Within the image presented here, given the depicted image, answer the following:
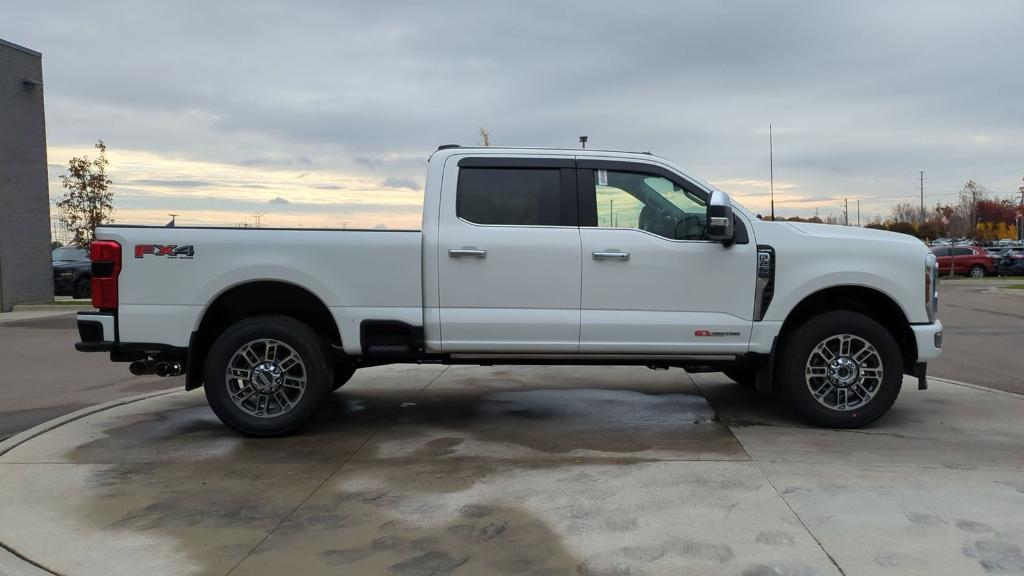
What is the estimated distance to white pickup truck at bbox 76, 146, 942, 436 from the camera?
5656 millimetres

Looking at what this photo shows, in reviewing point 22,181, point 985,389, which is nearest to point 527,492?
point 985,389

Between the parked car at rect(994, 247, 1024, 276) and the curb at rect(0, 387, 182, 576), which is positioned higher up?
the parked car at rect(994, 247, 1024, 276)

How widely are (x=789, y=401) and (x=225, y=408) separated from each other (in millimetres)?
4403

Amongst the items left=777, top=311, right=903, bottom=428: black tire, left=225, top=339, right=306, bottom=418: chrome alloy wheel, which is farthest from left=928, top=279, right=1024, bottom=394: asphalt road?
left=225, top=339, right=306, bottom=418: chrome alloy wheel

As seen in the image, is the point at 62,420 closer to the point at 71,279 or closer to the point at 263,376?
the point at 263,376

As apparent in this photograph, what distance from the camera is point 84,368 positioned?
31.8 ft

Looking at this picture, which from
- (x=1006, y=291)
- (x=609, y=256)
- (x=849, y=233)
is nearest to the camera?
(x=609, y=256)

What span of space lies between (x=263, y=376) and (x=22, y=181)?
16.5 m

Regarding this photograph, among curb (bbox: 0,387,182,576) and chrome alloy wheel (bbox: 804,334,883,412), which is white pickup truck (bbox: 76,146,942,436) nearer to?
chrome alloy wheel (bbox: 804,334,883,412)

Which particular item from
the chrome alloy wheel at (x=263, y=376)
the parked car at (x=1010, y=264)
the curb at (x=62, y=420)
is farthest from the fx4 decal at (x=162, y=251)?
the parked car at (x=1010, y=264)

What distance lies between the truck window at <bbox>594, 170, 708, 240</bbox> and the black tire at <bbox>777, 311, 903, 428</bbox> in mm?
1157

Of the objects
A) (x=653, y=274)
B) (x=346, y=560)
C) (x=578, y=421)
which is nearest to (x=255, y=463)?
(x=346, y=560)

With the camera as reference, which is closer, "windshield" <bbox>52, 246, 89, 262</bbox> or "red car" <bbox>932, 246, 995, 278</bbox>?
"windshield" <bbox>52, 246, 89, 262</bbox>

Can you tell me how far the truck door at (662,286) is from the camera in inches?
226
